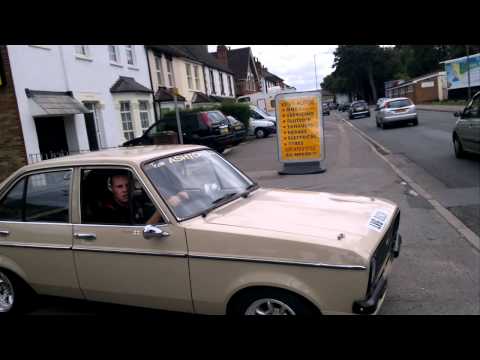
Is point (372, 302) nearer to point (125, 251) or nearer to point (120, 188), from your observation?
point (125, 251)

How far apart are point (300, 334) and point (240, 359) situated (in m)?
0.12

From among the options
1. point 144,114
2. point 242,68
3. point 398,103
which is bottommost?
point 398,103

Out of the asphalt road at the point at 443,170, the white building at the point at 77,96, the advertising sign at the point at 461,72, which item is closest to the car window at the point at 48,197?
the asphalt road at the point at 443,170

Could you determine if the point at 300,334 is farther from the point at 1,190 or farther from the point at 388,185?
the point at 388,185

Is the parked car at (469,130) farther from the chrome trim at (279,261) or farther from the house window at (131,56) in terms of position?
the house window at (131,56)

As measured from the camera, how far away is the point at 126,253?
339cm

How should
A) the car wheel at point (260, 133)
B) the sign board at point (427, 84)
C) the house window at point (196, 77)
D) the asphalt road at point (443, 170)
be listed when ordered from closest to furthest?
the asphalt road at point (443, 170) < the car wheel at point (260, 133) < the house window at point (196, 77) < the sign board at point (427, 84)

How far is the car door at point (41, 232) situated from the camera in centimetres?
371

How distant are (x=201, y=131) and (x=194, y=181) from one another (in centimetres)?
1246

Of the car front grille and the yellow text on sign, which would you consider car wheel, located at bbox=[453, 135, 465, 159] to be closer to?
the yellow text on sign

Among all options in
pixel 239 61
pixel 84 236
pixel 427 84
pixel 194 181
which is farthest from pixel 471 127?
pixel 427 84

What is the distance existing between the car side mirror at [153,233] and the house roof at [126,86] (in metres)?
16.2

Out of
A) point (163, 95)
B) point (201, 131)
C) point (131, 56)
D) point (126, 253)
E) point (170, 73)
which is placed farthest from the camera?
point (170, 73)

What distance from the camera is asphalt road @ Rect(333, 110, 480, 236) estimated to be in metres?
7.10
